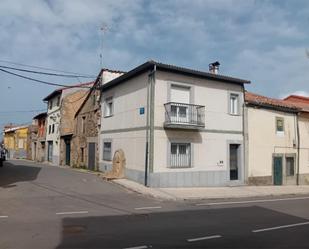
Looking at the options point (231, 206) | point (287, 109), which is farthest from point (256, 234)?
point (287, 109)

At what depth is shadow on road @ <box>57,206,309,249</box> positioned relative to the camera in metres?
7.53

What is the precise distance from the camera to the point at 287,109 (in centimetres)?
2494

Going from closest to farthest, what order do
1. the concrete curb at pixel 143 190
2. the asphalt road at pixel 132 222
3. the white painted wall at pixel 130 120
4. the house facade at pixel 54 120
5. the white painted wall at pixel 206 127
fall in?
the asphalt road at pixel 132 222 → the concrete curb at pixel 143 190 → the white painted wall at pixel 206 127 → the white painted wall at pixel 130 120 → the house facade at pixel 54 120

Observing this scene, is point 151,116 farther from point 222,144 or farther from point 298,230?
point 298,230

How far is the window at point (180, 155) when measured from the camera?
19.8 meters

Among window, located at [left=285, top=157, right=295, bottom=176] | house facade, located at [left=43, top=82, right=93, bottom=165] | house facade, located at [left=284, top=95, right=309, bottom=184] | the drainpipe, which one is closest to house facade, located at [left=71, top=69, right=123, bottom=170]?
house facade, located at [left=43, top=82, right=93, bottom=165]

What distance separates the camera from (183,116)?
65.2ft

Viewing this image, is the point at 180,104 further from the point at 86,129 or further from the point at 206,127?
the point at 86,129

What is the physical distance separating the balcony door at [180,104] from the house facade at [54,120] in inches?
620

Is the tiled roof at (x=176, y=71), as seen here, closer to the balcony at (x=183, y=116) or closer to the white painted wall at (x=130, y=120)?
the white painted wall at (x=130, y=120)

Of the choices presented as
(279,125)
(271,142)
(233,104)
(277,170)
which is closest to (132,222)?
(233,104)

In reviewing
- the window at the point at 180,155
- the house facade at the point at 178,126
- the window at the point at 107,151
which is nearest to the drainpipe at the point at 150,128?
the house facade at the point at 178,126

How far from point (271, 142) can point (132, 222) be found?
1628 centimetres

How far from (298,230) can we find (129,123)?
13.6m
